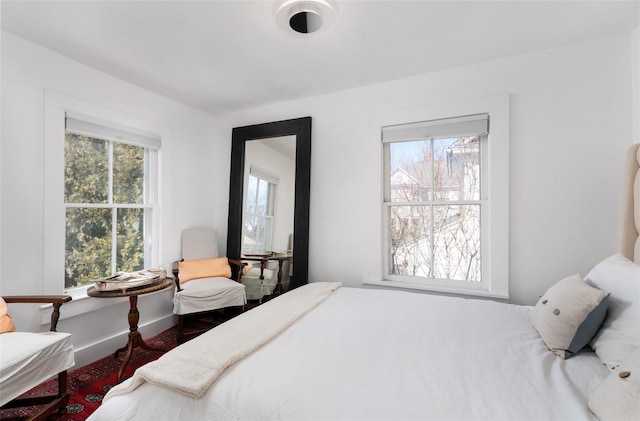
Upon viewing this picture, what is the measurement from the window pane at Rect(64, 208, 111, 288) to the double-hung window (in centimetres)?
268

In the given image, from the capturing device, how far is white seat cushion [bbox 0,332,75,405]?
135 centimetres

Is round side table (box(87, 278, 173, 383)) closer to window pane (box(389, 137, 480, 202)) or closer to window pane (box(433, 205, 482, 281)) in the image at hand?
window pane (box(389, 137, 480, 202))

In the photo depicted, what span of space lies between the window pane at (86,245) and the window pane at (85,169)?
0.13 metres

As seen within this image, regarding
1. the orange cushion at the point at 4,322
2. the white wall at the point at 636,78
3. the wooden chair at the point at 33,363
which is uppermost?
the white wall at the point at 636,78

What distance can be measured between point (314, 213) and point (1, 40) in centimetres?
268

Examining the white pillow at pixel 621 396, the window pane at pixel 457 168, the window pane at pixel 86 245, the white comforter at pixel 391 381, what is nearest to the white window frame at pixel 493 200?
the window pane at pixel 457 168

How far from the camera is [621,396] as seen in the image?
2.57 ft

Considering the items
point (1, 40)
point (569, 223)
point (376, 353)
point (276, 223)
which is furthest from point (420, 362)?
point (1, 40)

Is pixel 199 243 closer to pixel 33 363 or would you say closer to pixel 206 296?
pixel 206 296

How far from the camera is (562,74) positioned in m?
2.09

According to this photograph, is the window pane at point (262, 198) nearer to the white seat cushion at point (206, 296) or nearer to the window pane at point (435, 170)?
the white seat cushion at point (206, 296)

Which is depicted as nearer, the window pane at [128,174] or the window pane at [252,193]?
the window pane at [128,174]

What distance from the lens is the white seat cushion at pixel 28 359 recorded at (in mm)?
1346

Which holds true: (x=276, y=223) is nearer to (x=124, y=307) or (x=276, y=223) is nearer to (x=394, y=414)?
(x=124, y=307)
